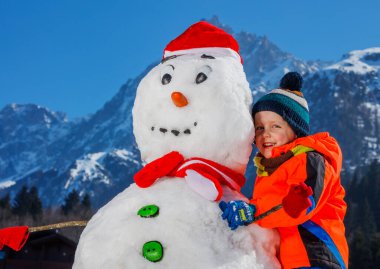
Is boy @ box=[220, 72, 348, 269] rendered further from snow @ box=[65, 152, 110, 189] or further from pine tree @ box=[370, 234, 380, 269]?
snow @ box=[65, 152, 110, 189]

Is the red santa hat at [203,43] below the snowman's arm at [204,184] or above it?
above

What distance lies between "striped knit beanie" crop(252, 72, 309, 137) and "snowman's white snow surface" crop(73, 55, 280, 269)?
14 cm

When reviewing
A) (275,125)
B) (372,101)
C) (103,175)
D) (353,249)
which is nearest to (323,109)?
(372,101)

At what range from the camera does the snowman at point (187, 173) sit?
8.98 feet

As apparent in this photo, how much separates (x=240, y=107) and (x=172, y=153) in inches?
22.0

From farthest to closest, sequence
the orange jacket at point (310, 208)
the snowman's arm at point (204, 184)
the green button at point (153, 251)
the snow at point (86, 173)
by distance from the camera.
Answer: the snow at point (86, 173) → the snowman's arm at point (204, 184) → the orange jacket at point (310, 208) → the green button at point (153, 251)

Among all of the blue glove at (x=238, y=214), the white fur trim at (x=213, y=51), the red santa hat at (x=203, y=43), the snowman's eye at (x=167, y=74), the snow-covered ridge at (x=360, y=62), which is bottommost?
the blue glove at (x=238, y=214)

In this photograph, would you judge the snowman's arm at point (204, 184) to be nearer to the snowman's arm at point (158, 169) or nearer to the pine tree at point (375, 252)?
the snowman's arm at point (158, 169)

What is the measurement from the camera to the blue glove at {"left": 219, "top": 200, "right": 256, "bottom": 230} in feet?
9.15

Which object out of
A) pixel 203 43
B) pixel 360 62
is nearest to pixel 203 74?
pixel 203 43

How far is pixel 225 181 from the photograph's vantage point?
3162 mm

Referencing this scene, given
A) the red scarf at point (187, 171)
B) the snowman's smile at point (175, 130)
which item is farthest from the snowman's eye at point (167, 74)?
the red scarf at point (187, 171)

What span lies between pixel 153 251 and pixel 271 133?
3.80 ft

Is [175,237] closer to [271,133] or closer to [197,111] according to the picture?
[197,111]
